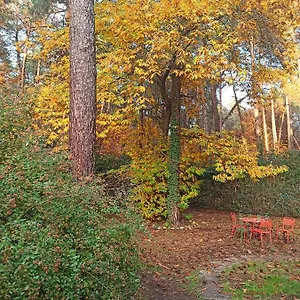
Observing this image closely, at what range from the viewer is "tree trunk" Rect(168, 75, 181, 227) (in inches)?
420

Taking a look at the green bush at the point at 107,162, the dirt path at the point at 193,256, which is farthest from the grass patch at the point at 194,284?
the green bush at the point at 107,162

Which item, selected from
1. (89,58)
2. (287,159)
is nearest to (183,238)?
(89,58)

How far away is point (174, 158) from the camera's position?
10.8m

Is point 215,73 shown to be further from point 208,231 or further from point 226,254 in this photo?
point 208,231

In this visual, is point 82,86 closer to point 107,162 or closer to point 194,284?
point 194,284

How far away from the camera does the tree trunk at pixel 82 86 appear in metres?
5.50

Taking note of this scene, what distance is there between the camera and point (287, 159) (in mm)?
13539

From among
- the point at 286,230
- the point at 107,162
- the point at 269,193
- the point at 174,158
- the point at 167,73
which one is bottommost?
the point at 286,230

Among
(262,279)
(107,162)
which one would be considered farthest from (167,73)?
(262,279)

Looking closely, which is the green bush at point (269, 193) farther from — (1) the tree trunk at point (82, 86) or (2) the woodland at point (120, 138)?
(1) the tree trunk at point (82, 86)

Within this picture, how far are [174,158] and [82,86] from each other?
18.1 feet

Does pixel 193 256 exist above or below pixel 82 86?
below

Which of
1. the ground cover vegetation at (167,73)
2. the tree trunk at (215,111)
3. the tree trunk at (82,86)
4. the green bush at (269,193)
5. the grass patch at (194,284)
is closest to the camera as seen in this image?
the grass patch at (194,284)

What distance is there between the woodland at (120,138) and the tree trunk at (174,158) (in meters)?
0.03
